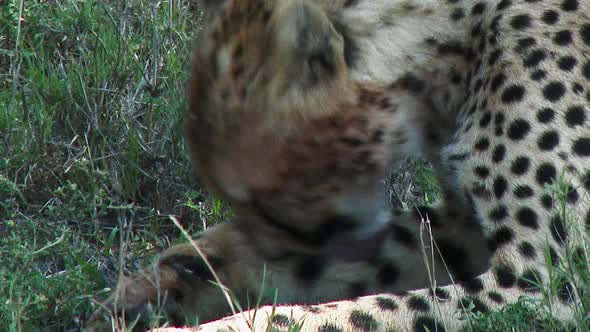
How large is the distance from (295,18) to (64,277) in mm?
1269

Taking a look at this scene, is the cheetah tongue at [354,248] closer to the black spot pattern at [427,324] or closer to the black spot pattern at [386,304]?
the black spot pattern at [386,304]

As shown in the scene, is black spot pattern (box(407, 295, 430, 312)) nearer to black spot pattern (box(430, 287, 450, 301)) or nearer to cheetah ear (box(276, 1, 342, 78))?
black spot pattern (box(430, 287, 450, 301))

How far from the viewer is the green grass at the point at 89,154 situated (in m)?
4.45

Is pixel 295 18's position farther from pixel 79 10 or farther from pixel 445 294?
pixel 79 10

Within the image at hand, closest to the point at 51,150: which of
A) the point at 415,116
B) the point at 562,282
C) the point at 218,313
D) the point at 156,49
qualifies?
the point at 156,49

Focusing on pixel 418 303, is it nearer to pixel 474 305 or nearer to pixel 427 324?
pixel 427 324

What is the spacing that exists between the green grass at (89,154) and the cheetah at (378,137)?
40 cm

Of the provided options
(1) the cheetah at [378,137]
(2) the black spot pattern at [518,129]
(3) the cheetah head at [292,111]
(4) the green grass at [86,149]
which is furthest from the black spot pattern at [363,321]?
(4) the green grass at [86,149]

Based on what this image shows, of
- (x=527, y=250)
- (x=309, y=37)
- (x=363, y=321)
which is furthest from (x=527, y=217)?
(x=309, y=37)

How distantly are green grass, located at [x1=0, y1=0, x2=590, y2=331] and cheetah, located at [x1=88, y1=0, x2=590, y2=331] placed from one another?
0.40 m

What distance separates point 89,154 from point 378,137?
4.84 feet

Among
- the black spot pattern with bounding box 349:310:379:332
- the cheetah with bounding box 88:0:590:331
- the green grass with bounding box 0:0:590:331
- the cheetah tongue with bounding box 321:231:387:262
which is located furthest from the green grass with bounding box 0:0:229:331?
the black spot pattern with bounding box 349:310:379:332

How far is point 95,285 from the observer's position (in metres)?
4.41

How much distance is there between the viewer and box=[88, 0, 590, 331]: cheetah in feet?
12.2
